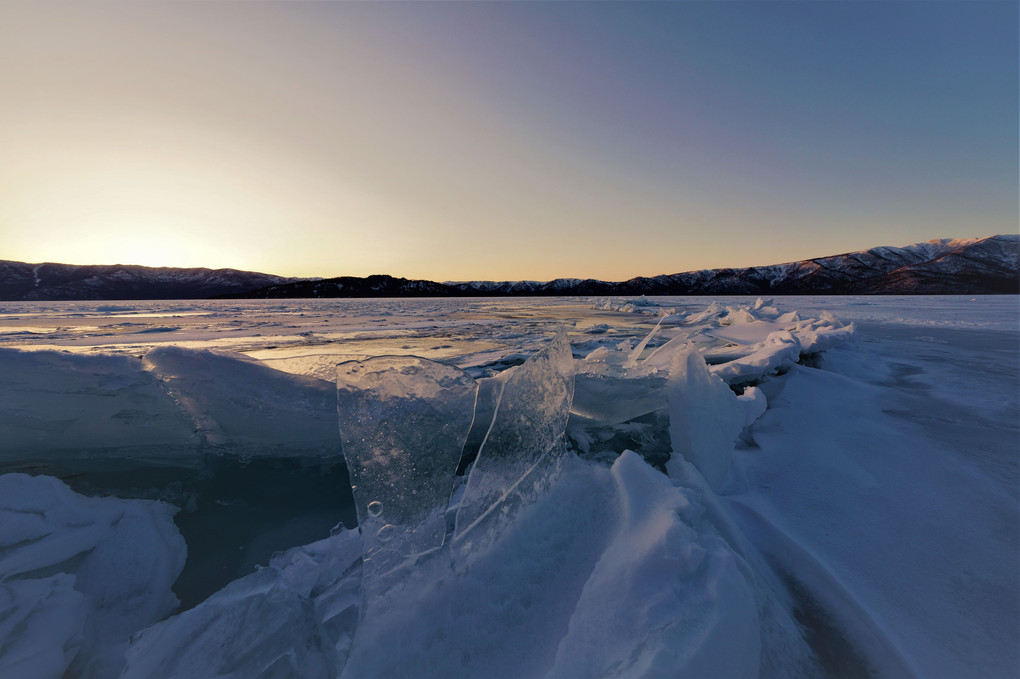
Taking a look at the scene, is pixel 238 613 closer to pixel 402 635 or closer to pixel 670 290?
pixel 402 635

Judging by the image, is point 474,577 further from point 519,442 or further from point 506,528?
point 519,442

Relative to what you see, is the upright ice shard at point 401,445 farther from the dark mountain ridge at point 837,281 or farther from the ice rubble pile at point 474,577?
the dark mountain ridge at point 837,281

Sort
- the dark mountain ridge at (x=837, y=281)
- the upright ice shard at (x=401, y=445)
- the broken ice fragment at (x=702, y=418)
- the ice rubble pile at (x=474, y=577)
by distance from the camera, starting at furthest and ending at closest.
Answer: the dark mountain ridge at (x=837, y=281) < the broken ice fragment at (x=702, y=418) < the upright ice shard at (x=401, y=445) < the ice rubble pile at (x=474, y=577)

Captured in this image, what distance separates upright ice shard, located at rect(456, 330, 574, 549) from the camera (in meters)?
1.43

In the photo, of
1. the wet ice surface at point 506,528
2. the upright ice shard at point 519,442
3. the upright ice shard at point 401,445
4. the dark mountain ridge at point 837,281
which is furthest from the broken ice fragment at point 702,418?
the dark mountain ridge at point 837,281

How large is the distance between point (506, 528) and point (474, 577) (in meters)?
0.22

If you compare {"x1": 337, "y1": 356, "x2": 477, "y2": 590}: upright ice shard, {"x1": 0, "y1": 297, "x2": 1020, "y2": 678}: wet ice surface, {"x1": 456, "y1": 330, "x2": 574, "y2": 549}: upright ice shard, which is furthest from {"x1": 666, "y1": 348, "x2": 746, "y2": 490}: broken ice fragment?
{"x1": 337, "y1": 356, "x2": 477, "y2": 590}: upright ice shard

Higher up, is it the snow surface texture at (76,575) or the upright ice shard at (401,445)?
the upright ice shard at (401,445)

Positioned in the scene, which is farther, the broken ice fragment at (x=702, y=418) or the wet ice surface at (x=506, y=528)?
the broken ice fragment at (x=702, y=418)

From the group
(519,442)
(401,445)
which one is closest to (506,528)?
(519,442)

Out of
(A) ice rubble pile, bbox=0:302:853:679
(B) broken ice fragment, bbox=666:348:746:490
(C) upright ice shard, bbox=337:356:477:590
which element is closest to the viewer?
(A) ice rubble pile, bbox=0:302:853:679

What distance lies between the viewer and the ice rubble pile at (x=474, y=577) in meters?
0.97

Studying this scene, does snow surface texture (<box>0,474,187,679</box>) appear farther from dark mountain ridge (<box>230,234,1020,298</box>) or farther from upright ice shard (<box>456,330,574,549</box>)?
dark mountain ridge (<box>230,234,1020,298</box>)

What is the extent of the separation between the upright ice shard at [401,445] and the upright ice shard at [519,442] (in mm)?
115
